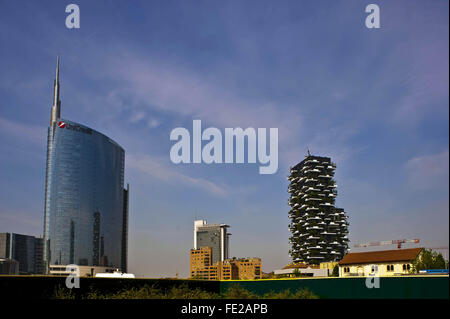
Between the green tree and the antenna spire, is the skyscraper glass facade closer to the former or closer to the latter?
the antenna spire

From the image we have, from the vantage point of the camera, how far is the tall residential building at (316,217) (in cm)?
15975

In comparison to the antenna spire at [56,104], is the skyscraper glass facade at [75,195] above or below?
below

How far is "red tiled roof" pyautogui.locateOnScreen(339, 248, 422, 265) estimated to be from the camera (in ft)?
274

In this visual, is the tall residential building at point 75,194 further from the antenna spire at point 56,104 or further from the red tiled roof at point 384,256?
the red tiled roof at point 384,256

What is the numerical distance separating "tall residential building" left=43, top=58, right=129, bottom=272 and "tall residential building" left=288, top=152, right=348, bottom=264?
74.0 m

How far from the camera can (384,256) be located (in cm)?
8669

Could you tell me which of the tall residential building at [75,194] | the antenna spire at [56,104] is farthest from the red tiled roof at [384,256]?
the antenna spire at [56,104]

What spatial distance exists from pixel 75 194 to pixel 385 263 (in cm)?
12229

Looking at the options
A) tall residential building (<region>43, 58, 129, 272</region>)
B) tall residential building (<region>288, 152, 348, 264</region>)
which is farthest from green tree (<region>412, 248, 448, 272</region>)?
tall residential building (<region>43, 58, 129, 272</region>)

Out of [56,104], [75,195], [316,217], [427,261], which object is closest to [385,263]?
[427,261]

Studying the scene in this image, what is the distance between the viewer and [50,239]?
6747 inches

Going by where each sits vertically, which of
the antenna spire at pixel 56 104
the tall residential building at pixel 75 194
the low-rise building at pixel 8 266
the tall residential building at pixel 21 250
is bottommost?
the low-rise building at pixel 8 266
